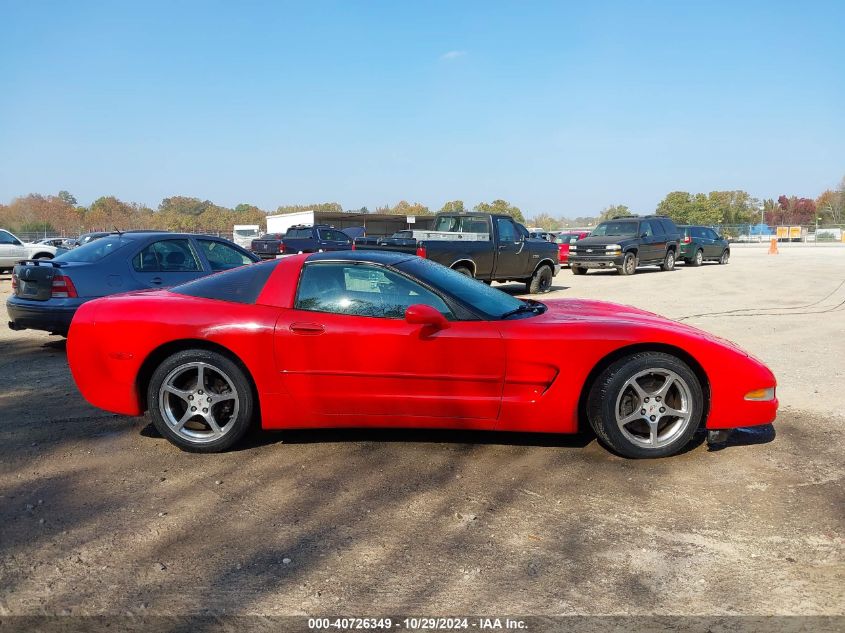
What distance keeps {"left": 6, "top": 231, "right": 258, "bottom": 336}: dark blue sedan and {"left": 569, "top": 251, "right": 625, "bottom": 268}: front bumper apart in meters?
14.7

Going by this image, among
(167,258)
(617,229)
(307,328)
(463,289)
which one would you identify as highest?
(617,229)

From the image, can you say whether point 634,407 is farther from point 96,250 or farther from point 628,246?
point 628,246

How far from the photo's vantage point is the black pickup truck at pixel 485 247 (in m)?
13.3

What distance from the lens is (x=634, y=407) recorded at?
4.27 metres

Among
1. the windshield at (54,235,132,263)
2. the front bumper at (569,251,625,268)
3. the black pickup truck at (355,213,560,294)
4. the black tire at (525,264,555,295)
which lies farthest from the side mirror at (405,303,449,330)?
the front bumper at (569,251,625,268)

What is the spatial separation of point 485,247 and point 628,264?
30.1 ft

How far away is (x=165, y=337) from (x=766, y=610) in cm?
364

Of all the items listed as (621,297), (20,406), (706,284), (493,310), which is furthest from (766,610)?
(706,284)

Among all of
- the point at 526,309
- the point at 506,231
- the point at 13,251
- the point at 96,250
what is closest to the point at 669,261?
the point at 506,231

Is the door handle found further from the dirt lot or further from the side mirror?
the dirt lot

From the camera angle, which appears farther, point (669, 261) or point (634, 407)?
point (669, 261)

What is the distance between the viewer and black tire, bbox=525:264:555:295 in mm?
15320

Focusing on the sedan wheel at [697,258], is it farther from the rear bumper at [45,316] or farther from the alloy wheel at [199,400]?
the alloy wheel at [199,400]

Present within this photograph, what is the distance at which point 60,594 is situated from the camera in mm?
2742
